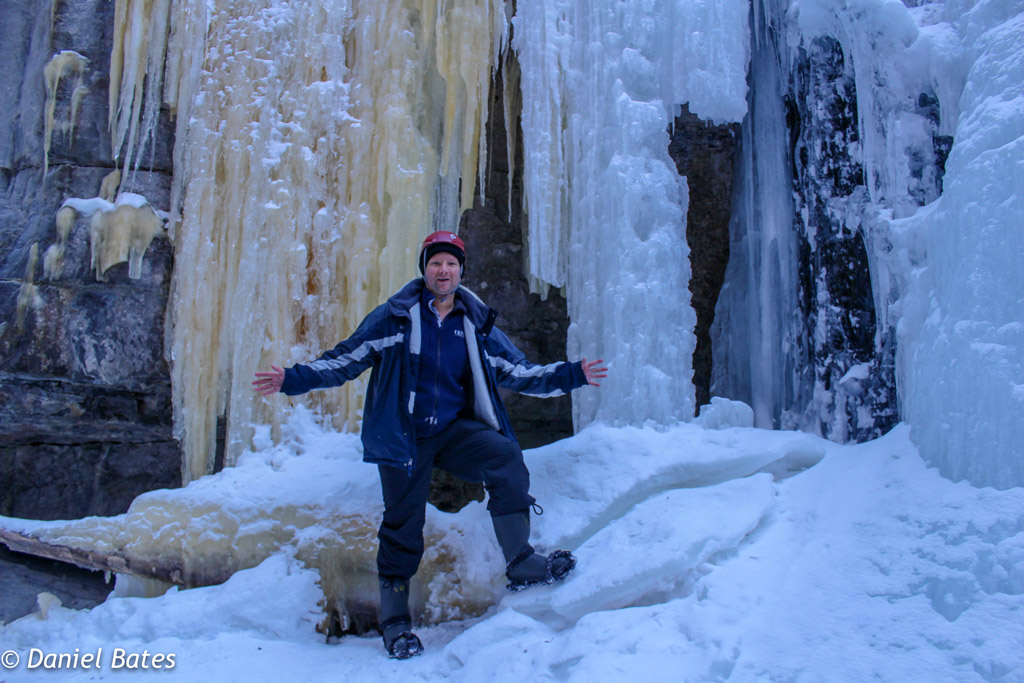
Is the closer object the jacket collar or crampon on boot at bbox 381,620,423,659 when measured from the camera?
crampon on boot at bbox 381,620,423,659

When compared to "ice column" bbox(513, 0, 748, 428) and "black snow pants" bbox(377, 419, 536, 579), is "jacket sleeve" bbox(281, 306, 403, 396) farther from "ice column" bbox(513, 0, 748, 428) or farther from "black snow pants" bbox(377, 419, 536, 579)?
"ice column" bbox(513, 0, 748, 428)

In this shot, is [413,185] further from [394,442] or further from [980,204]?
[980,204]

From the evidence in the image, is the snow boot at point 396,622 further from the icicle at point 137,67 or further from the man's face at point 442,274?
the icicle at point 137,67

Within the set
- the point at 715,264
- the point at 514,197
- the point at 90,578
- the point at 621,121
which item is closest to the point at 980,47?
the point at 621,121

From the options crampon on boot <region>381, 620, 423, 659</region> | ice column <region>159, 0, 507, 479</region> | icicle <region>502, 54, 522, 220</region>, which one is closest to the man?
crampon on boot <region>381, 620, 423, 659</region>

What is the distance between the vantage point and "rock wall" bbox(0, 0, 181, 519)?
4.60 metres

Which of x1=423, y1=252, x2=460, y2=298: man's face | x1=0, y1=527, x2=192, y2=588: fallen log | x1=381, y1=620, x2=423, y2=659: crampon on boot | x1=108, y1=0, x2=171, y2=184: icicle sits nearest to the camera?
x1=381, y1=620, x2=423, y2=659: crampon on boot

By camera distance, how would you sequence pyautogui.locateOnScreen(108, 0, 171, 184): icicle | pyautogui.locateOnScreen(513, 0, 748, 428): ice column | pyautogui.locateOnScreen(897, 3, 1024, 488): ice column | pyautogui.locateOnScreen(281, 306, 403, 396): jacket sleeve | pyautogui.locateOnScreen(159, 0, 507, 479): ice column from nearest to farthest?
1. pyautogui.locateOnScreen(897, 3, 1024, 488): ice column
2. pyautogui.locateOnScreen(281, 306, 403, 396): jacket sleeve
3. pyautogui.locateOnScreen(513, 0, 748, 428): ice column
4. pyautogui.locateOnScreen(159, 0, 507, 479): ice column
5. pyautogui.locateOnScreen(108, 0, 171, 184): icicle

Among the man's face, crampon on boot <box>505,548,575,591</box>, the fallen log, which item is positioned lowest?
the fallen log

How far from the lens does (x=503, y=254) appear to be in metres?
5.39

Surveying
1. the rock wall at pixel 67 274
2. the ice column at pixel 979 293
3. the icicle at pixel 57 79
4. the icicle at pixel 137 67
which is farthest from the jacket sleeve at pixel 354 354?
the icicle at pixel 57 79

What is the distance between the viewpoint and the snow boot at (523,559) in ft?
9.07

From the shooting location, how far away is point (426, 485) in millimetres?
2877

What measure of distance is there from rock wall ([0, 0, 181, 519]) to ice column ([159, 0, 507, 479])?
458 millimetres
